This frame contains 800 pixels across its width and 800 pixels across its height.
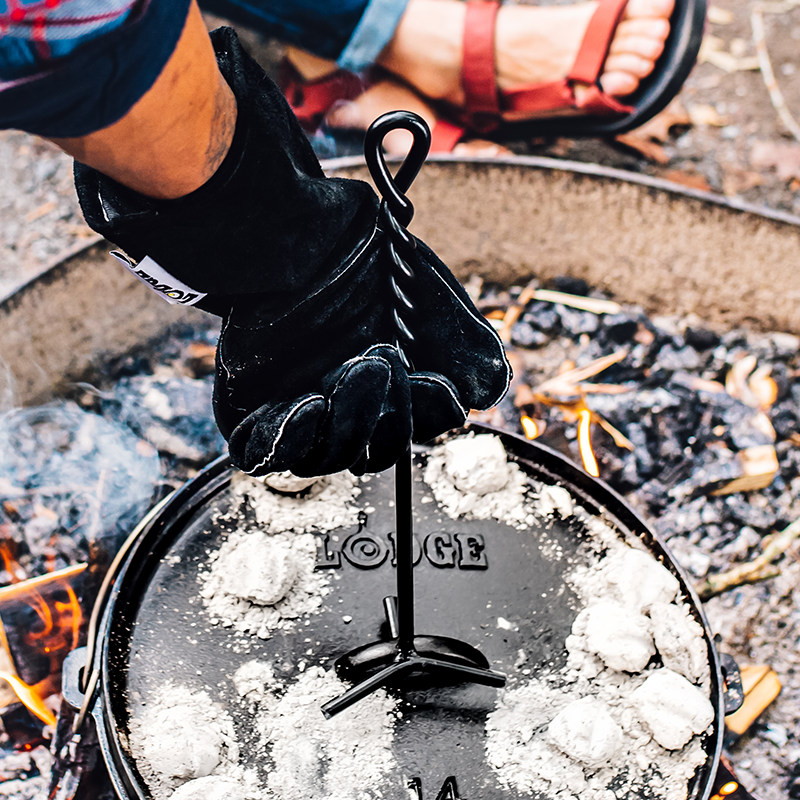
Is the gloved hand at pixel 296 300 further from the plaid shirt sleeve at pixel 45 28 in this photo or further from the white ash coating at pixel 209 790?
the white ash coating at pixel 209 790

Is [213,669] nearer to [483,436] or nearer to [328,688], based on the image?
[328,688]

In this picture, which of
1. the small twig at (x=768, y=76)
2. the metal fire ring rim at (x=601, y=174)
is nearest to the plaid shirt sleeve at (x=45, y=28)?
the metal fire ring rim at (x=601, y=174)

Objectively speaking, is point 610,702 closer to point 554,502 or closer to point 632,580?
point 632,580

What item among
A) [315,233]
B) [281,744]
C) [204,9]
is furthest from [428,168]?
[281,744]

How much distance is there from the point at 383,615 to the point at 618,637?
0.45 m

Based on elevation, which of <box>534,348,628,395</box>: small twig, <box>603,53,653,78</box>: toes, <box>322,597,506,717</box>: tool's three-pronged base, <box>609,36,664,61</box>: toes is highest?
<box>609,36,664,61</box>: toes

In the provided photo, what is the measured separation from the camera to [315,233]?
100 centimetres

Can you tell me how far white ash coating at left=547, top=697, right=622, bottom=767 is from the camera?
3.97 ft

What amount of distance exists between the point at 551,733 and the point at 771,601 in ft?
3.27

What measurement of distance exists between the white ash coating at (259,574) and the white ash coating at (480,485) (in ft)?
1.22

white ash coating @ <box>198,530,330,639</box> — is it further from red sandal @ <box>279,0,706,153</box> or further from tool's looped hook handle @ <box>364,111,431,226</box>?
red sandal @ <box>279,0,706,153</box>

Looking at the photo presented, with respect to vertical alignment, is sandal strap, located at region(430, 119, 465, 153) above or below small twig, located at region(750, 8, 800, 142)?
below

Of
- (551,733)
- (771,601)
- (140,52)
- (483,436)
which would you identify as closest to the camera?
(140,52)

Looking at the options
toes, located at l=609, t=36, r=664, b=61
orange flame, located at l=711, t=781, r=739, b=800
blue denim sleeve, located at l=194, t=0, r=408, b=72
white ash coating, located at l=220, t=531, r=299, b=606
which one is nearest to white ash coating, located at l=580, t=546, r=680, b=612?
orange flame, located at l=711, t=781, r=739, b=800
